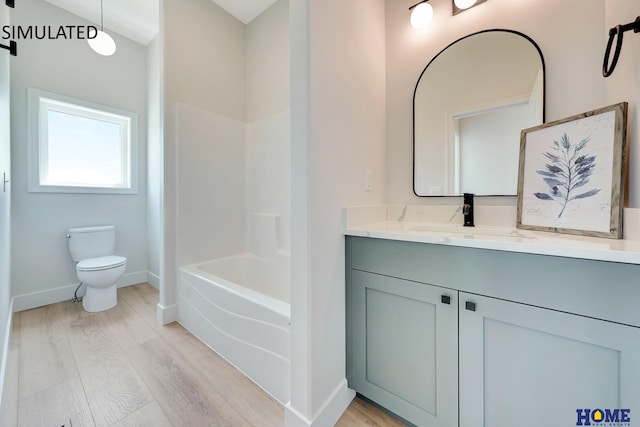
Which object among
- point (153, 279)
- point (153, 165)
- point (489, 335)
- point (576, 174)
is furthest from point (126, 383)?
point (576, 174)

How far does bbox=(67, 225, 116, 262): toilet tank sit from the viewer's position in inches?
91.3

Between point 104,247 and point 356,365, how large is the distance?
2809 mm

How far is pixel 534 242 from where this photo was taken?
79 centimetres

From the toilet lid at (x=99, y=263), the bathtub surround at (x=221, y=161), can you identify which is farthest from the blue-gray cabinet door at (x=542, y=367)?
the toilet lid at (x=99, y=263)

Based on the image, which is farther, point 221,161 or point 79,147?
point 79,147

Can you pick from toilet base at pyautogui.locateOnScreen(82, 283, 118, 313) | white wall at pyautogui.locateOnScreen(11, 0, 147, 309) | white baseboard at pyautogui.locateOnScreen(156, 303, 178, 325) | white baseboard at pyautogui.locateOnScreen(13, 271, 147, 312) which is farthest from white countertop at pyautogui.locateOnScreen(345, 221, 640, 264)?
white baseboard at pyautogui.locateOnScreen(13, 271, 147, 312)

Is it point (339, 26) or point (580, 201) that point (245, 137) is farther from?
point (580, 201)

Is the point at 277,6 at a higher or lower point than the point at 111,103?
higher

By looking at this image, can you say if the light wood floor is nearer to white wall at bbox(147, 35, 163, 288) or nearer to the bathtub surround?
the bathtub surround

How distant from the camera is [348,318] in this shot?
124 cm

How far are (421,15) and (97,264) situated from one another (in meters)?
3.24

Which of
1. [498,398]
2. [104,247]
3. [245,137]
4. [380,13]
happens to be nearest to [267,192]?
[245,137]

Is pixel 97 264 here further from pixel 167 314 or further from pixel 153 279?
pixel 167 314

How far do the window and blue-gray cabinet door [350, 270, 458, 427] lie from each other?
10.0ft
